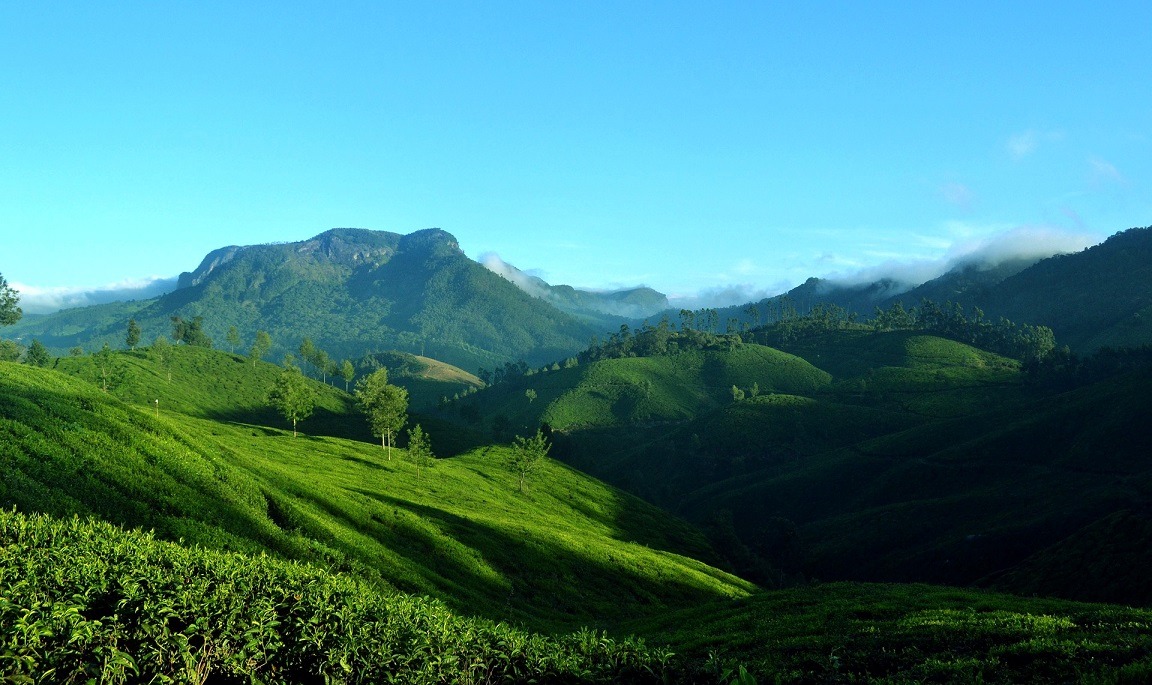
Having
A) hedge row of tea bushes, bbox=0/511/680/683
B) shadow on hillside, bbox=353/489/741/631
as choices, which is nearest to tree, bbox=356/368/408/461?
shadow on hillside, bbox=353/489/741/631

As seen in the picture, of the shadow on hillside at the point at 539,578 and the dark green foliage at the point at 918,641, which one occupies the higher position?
the dark green foliage at the point at 918,641

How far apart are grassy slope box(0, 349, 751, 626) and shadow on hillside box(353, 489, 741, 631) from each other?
0.23 meters

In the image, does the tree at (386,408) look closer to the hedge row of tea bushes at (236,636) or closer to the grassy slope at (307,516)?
the grassy slope at (307,516)

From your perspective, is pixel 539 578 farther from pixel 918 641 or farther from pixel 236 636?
pixel 236 636

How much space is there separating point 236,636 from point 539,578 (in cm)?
5802

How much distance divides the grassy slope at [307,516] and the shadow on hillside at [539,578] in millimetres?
228

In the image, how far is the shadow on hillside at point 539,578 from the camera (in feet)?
198

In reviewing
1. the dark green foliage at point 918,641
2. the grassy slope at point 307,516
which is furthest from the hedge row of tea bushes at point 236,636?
the grassy slope at point 307,516

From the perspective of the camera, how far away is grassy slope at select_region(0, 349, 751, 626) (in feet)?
152

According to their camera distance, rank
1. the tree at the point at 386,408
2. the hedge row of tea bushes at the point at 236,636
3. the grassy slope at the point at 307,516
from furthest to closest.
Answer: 1. the tree at the point at 386,408
2. the grassy slope at the point at 307,516
3. the hedge row of tea bushes at the point at 236,636

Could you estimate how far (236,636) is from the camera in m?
17.5

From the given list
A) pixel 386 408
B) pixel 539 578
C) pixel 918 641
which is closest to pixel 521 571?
pixel 539 578

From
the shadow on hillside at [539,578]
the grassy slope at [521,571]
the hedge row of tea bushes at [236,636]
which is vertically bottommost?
the shadow on hillside at [539,578]

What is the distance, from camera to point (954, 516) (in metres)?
181
